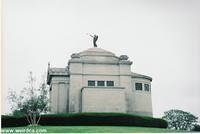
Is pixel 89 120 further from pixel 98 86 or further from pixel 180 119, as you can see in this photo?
pixel 180 119

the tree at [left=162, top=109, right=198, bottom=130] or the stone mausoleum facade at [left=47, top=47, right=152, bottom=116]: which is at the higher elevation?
the stone mausoleum facade at [left=47, top=47, right=152, bottom=116]

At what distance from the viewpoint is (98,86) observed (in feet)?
69.2

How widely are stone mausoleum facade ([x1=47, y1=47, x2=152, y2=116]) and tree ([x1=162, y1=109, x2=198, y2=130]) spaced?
1.59m

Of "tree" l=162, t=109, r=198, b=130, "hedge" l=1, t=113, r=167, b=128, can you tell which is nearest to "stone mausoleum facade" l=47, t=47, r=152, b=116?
"tree" l=162, t=109, r=198, b=130

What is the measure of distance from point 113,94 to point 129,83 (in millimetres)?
1602

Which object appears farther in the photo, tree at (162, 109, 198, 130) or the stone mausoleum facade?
tree at (162, 109, 198, 130)

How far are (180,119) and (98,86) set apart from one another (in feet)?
20.6

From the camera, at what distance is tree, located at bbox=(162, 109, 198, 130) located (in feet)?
70.5

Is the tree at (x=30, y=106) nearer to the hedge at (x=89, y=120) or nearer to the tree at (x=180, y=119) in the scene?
the hedge at (x=89, y=120)

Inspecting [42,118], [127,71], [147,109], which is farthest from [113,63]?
[42,118]

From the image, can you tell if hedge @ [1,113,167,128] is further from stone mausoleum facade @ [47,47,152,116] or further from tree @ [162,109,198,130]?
tree @ [162,109,198,130]

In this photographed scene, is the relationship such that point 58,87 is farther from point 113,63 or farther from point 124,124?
point 124,124

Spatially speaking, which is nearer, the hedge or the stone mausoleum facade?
the hedge

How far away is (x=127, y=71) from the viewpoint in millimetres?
22109
